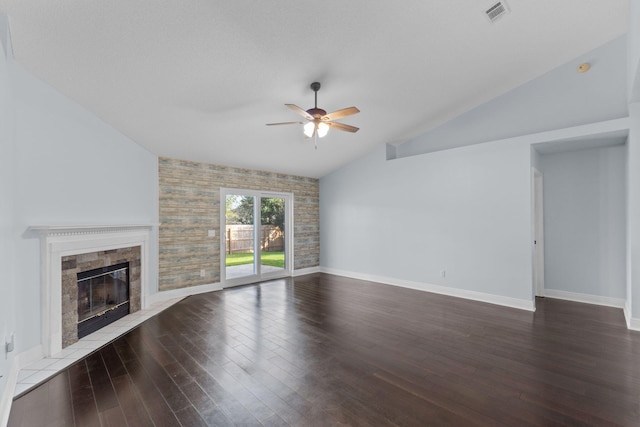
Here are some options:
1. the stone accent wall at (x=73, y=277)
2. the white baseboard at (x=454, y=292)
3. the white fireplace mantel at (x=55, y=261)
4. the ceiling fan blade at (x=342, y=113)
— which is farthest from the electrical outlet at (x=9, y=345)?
the white baseboard at (x=454, y=292)

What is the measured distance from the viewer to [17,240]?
270 centimetres

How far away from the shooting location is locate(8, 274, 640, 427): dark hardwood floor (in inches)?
81.7

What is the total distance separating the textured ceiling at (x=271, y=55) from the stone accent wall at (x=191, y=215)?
0.57m

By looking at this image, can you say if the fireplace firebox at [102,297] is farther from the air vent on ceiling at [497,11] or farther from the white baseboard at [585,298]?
the white baseboard at [585,298]

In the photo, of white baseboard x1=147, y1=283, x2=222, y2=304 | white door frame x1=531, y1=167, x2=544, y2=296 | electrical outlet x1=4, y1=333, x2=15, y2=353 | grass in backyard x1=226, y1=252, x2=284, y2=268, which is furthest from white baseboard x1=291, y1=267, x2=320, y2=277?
electrical outlet x1=4, y1=333, x2=15, y2=353

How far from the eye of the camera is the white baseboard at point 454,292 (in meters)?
4.47

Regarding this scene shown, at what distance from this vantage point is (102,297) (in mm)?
3879

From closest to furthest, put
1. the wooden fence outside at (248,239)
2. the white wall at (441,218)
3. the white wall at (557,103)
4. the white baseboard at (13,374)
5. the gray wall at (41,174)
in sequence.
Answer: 1. the white baseboard at (13,374)
2. the gray wall at (41,174)
3. the white wall at (557,103)
4. the white wall at (441,218)
5. the wooden fence outside at (248,239)

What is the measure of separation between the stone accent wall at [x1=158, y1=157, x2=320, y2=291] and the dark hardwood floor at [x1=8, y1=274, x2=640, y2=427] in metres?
1.20

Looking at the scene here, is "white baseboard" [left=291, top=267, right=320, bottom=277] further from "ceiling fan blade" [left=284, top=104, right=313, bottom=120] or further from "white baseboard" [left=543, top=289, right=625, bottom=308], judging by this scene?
"white baseboard" [left=543, top=289, right=625, bottom=308]

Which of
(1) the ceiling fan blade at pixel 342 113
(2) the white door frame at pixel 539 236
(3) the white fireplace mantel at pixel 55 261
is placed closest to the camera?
(3) the white fireplace mantel at pixel 55 261

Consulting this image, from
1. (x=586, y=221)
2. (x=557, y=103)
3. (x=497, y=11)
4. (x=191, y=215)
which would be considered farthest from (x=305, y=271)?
(x=497, y=11)

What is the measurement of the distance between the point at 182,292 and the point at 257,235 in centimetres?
184

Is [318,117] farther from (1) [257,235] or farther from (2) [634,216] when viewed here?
(2) [634,216]
